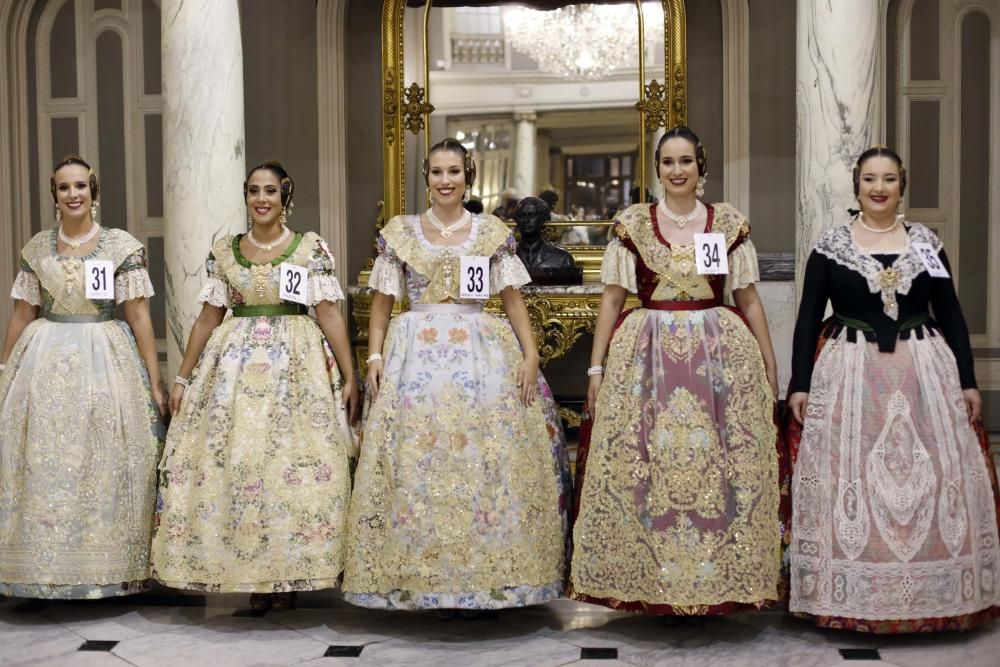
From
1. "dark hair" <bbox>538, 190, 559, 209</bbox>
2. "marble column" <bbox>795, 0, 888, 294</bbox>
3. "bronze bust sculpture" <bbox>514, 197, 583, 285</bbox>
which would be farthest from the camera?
"dark hair" <bbox>538, 190, 559, 209</bbox>

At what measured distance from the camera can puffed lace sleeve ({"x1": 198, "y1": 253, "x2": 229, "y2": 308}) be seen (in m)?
4.16

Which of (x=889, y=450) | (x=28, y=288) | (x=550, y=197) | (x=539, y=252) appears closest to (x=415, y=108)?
(x=550, y=197)

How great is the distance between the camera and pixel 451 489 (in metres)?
3.80

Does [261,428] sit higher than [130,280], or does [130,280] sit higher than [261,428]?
[130,280]

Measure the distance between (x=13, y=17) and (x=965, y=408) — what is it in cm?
614

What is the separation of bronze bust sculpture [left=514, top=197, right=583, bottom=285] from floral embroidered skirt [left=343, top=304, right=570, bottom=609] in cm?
310

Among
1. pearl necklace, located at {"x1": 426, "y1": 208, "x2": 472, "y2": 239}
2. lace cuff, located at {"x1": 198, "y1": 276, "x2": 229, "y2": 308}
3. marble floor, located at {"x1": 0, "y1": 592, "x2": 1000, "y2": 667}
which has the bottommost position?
marble floor, located at {"x1": 0, "y1": 592, "x2": 1000, "y2": 667}

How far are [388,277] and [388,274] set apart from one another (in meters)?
0.01

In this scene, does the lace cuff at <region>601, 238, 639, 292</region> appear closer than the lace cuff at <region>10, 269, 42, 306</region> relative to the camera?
Yes

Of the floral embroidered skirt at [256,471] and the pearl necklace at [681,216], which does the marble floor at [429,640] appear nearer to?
the floral embroidered skirt at [256,471]

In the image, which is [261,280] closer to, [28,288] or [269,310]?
[269,310]

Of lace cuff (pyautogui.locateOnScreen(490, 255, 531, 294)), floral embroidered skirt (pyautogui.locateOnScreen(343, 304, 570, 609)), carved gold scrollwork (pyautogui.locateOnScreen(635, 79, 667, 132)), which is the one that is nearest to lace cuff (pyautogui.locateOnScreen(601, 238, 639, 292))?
lace cuff (pyautogui.locateOnScreen(490, 255, 531, 294))

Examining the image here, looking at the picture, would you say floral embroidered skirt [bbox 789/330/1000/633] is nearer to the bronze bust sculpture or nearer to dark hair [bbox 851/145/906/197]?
dark hair [bbox 851/145/906/197]

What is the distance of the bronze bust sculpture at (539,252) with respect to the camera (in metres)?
7.02
